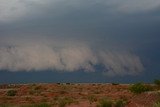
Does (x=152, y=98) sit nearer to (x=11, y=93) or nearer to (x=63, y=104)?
(x=63, y=104)

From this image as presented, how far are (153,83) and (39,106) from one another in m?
32.7

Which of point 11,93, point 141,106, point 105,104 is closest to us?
point 141,106

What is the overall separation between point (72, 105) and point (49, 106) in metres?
2.92

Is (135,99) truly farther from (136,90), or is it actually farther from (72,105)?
(136,90)

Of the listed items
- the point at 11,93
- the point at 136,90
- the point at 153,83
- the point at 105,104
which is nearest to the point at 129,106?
the point at 105,104

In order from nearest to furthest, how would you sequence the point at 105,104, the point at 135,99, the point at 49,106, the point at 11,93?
the point at 135,99
the point at 105,104
the point at 49,106
the point at 11,93

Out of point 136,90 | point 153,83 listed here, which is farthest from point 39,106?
point 153,83

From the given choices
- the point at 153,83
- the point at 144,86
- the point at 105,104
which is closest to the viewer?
the point at 105,104

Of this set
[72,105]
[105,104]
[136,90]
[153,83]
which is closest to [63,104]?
[72,105]

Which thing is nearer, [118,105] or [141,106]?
[141,106]

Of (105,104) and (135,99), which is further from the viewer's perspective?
(105,104)

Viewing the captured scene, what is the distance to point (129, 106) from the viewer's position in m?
46.0

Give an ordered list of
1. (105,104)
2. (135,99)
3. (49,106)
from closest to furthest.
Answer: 1. (135,99)
2. (105,104)
3. (49,106)

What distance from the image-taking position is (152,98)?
44.7 m
